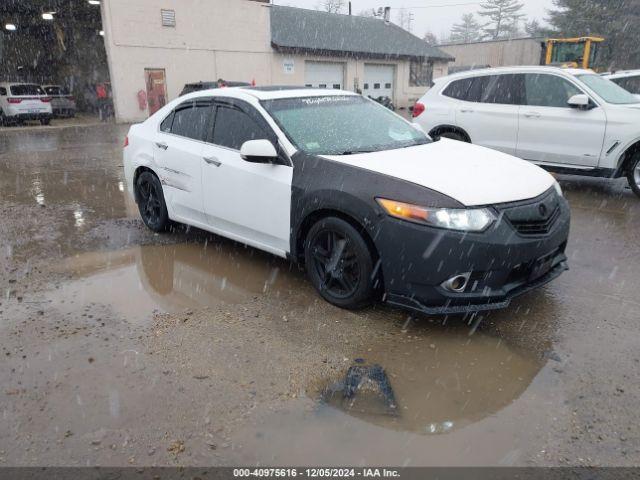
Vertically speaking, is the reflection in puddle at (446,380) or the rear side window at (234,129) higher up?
the rear side window at (234,129)

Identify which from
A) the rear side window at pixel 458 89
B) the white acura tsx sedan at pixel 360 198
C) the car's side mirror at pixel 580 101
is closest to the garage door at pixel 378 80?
the rear side window at pixel 458 89

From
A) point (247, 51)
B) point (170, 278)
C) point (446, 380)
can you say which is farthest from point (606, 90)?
point (247, 51)

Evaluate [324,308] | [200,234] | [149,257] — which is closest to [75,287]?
[149,257]

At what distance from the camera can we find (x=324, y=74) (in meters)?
29.0

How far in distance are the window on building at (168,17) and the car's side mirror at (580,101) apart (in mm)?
20779

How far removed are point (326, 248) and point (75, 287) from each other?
225cm

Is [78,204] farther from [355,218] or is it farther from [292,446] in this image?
[292,446]

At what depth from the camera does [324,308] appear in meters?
3.93

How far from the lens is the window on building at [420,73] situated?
33250 mm

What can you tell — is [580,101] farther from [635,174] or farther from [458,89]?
[458,89]

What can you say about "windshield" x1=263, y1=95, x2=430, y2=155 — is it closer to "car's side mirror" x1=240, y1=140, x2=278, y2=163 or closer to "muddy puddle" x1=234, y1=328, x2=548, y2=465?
"car's side mirror" x1=240, y1=140, x2=278, y2=163

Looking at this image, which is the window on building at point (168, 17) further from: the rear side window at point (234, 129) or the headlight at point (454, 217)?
the headlight at point (454, 217)

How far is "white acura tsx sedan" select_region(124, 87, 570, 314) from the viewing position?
10.8 ft

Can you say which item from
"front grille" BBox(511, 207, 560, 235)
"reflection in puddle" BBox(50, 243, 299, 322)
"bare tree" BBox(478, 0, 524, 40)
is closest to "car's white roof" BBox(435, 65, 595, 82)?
"front grille" BBox(511, 207, 560, 235)
